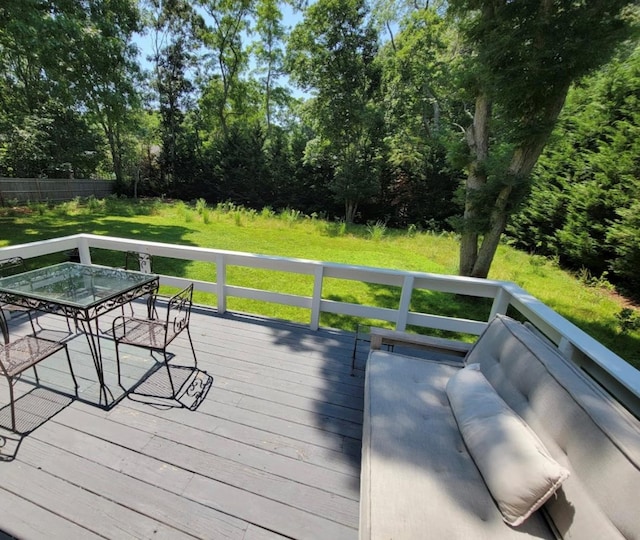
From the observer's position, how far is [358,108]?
11.2m

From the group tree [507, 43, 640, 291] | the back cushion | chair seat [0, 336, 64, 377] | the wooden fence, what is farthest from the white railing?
the wooden fence

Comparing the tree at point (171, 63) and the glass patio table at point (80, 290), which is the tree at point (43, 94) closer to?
the tree at point (171, 63)

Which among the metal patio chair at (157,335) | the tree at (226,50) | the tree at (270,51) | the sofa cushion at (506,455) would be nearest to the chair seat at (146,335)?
the metal patio chair at (157,335)

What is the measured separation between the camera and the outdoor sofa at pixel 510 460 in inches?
38.6

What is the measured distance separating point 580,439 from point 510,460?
0.24 m

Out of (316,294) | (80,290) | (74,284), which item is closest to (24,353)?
(80,290)

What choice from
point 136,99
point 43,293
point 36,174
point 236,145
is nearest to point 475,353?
point 43,293

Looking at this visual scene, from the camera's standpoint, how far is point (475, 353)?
1987mm

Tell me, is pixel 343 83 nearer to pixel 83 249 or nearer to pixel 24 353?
pixel 83 249

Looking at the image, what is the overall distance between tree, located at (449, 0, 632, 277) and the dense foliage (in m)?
0.02

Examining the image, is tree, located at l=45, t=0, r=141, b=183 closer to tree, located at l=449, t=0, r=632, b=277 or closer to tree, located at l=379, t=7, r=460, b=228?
tree, located at l=379, t=7, r=460, b=228

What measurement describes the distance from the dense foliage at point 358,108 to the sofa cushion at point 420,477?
10.4ft

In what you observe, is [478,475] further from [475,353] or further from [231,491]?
[231,491]

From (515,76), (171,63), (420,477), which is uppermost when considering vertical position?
(171,63)
